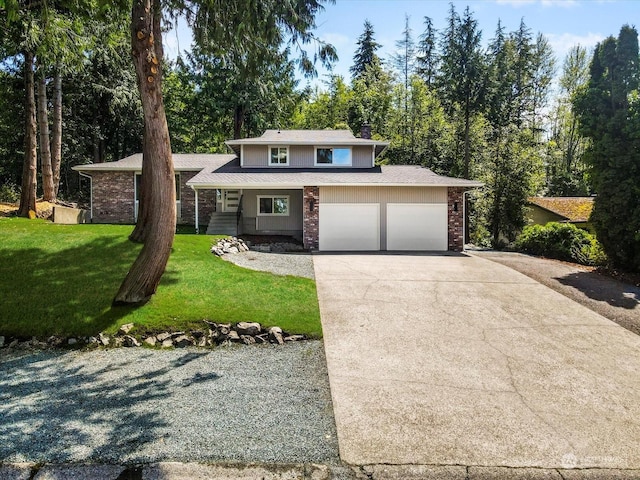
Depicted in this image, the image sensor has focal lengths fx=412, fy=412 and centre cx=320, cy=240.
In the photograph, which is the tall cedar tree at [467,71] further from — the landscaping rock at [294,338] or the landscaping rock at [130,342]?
the landscaping rock at [130,342]

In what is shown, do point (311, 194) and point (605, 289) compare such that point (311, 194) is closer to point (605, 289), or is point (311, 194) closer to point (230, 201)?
point (230, 201)

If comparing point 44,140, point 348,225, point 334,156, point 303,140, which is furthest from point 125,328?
point 44,140

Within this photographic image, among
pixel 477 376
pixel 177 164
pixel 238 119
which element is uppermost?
pixel 238 119

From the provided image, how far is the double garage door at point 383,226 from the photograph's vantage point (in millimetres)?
16297

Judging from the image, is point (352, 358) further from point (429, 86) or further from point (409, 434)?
point (429, 86)

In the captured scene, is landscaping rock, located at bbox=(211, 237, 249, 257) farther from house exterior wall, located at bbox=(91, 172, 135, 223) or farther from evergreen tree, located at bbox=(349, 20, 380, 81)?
evergreen tree, located at bbox=(349, 20, 380, 81)

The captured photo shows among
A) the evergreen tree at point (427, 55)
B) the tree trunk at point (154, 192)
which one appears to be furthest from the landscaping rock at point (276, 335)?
the evergreen tree at point (427, 55)

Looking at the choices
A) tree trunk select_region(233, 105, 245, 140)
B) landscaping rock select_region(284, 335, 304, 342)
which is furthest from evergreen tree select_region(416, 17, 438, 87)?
landscaping rock select_region(284, 335, 304, 342)

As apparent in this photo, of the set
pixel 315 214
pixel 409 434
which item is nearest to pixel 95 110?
pixel 315 214

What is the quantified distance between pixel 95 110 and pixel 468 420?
33379 mm

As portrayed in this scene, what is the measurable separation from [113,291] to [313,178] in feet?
31.9

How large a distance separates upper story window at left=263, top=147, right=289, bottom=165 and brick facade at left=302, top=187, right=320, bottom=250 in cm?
483

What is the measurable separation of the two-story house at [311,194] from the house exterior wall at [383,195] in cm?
4

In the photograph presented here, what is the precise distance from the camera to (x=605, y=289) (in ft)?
34.4
